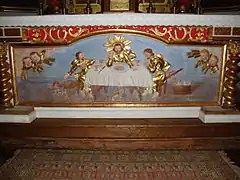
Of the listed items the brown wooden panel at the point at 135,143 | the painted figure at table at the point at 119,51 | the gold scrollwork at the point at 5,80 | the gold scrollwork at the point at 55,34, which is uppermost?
the gold scrollwork at the point at 55,34

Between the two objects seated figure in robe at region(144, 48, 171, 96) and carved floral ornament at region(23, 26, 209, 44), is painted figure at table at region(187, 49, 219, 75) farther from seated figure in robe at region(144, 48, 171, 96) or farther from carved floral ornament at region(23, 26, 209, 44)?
seated figure in robe at region(144, 48, 171, 96)

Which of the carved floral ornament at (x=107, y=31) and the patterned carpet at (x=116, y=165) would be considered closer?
the patterned carpet at (x=116, y=165)

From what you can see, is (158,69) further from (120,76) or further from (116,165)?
(116,165)

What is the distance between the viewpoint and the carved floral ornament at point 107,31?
2.40m

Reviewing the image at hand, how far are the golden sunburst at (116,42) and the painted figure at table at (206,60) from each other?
24.1 inches

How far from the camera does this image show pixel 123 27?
2.40 m

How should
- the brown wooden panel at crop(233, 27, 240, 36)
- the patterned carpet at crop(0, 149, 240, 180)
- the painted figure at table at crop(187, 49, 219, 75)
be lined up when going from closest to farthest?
1. the patterned carpet at crop(0, 149, 240, 180)
2. the brown wooden panel at crop(233, 27, 240, 36)
3. the painted figure at table at crop(187, 49, 219, 75)

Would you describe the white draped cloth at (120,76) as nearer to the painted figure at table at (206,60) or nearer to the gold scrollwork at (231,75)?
the painted figure at table at (206,60)

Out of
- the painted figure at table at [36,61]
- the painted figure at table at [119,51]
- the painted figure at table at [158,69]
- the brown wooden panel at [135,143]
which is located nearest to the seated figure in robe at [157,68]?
the painted figure at table at [158,69]

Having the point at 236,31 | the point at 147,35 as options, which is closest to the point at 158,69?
the point at 147,35

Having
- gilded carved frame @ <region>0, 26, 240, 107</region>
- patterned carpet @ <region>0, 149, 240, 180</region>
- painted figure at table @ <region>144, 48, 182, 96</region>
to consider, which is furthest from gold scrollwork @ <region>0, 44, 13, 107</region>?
painted figure at table @ <region>144, 48, 182, 96</region>

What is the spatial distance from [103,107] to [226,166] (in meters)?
1.29

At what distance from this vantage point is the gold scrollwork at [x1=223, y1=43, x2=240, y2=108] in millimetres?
2408

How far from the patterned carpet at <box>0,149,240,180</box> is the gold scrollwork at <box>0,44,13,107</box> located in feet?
1.83
